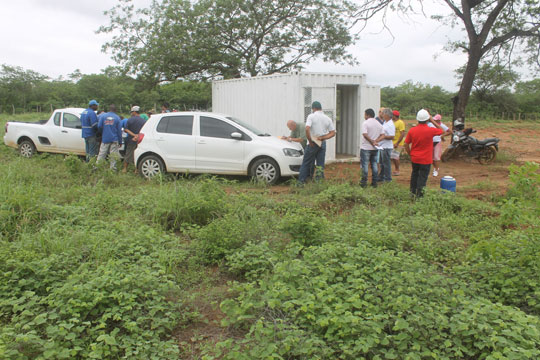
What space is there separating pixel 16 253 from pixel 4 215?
1.55 metres

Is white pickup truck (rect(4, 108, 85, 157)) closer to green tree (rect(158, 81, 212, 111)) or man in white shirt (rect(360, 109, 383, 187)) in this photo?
man in white shirt (rect(360, 109, 383, 187))

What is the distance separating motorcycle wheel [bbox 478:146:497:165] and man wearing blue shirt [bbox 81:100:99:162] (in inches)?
425

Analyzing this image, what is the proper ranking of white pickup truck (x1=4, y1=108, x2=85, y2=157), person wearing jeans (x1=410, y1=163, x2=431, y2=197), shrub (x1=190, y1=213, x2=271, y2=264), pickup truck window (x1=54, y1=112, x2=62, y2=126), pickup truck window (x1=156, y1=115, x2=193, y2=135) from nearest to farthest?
shrub (x1=190, y1=213, x2=271, y2=264) → person wearing jeans (x1=410, y1=163, x2=431, y2=197) → pickup truck window (x1=156, y1=115, x2=193, y2=135) → white pickup truck (x1=4, y1=108, x2=85, y2=157) → pickup truck window (x1=54, y1=112, x2=62, y2=126)

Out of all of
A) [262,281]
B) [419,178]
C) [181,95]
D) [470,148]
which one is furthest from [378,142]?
[181,95]

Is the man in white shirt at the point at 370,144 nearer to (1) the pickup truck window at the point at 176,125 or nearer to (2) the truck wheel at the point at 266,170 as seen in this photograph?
(2) the truck wheel at the point at 266,170

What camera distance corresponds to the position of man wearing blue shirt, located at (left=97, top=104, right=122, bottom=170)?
995 cm

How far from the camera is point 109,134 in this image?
9.96 meters

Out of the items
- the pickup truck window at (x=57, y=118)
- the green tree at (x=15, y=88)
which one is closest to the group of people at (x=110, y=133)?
the pickup truck window at (x=57, y=118)

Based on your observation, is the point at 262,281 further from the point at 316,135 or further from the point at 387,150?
the point at 387,150

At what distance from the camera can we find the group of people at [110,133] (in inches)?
→ 393

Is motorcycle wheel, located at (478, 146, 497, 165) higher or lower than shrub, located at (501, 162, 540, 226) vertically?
higher

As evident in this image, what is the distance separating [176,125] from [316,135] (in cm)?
311

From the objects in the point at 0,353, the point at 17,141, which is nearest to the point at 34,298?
the point at 0,353

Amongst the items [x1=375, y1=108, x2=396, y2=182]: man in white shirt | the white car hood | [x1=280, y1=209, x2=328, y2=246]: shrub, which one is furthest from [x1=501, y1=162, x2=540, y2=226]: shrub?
the white car hood
